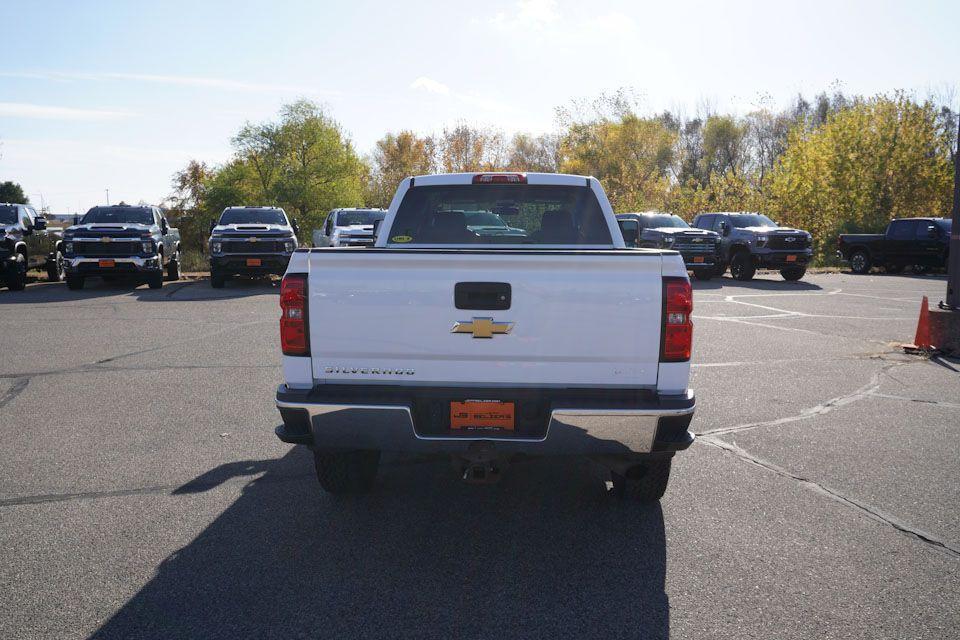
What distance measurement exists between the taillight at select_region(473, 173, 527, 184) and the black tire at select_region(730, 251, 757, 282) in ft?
62.1

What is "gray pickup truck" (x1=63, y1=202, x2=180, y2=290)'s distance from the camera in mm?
18828

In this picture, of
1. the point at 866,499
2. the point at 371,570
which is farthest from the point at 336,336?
the point at 866,499

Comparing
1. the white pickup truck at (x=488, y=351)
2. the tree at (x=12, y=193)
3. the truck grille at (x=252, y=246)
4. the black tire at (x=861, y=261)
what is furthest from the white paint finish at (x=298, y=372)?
the tree at (x=12, y=193)

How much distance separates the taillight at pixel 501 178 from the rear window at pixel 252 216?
53.9 feet

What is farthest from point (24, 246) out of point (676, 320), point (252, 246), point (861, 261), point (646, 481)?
point (861, 261)

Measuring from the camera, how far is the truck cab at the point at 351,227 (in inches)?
829

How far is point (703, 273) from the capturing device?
23.2 metres

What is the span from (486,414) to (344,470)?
4.09 feet

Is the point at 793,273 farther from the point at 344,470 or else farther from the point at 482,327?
the point at 482,327

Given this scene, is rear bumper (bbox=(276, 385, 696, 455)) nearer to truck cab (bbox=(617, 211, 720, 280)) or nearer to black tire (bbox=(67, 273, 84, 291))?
black tire (bbox=(67, 273, 84, 291))

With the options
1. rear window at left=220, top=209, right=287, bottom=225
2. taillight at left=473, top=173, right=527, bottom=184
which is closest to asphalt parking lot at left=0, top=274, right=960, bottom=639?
taillight at left=473, top=173, right=527, bottom=184

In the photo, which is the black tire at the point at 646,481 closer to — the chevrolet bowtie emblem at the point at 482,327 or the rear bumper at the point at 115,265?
the chevrolet bowtie emblem at the point at 482,327

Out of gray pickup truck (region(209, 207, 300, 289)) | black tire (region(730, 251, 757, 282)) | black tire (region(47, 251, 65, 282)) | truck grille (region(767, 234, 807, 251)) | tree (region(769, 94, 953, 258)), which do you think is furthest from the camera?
tree (region(769, 94, 953, 258))

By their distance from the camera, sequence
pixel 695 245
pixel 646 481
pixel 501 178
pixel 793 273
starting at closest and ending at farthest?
1. pixel 646 481
2. pixel 501 178
3. pixel 695 245
4. pixel 793 273
